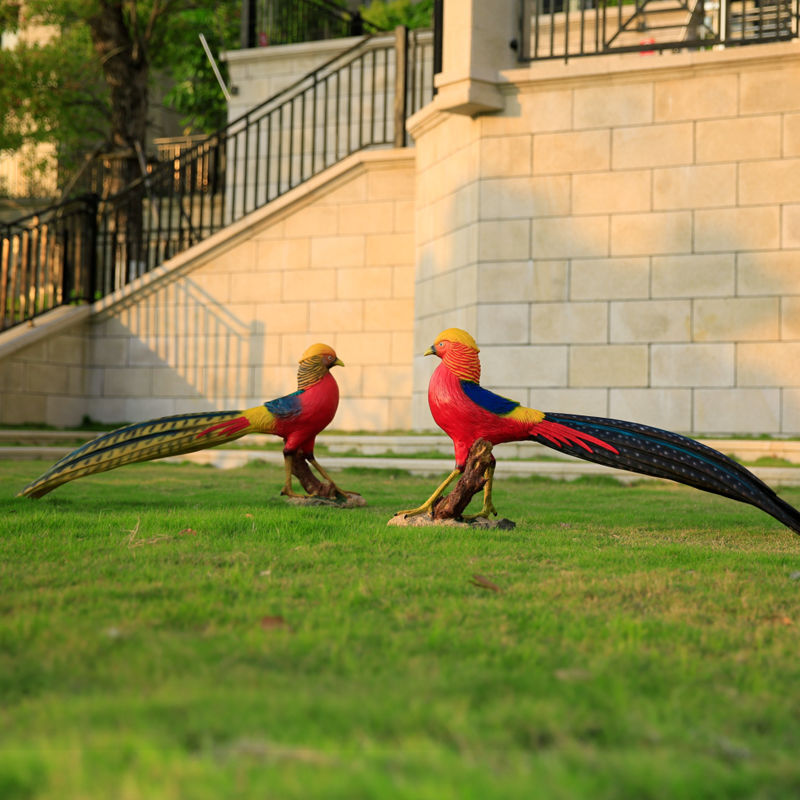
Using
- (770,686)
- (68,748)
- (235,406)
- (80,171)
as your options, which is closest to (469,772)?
(68,748)

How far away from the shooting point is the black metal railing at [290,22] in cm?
1691

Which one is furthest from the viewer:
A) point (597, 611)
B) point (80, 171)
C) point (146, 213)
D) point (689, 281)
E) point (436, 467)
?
point (80, 171)

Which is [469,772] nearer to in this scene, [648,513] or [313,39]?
[648,513]

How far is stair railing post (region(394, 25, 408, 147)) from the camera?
13430 millimetres

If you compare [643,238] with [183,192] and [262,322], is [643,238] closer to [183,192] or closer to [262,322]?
[262,322]

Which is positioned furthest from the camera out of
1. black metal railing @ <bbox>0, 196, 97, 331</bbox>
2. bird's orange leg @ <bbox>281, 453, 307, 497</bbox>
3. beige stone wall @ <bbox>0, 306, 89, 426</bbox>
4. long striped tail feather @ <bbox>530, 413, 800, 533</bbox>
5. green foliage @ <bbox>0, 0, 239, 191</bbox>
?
green foliage @ <bbox>0, 0, 239, 191</bbox>

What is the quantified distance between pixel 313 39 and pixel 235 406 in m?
7.79

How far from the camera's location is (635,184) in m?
10.5

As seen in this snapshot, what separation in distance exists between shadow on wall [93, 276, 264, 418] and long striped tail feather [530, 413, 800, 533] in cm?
879

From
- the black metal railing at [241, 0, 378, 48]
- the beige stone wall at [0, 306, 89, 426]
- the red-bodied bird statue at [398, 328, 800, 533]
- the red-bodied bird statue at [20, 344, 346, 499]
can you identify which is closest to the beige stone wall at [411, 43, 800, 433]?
the red-bodied bird statue at [20, 344, 346, 499]

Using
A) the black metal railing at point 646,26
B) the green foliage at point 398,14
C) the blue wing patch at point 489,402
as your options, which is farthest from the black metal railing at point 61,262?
the green foliage at point 398,14

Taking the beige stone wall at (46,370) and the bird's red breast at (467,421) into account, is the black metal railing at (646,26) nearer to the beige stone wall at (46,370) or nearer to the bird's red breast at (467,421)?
the bird's red breast at (467,421)

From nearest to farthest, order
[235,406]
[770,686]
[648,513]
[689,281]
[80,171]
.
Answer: [770,686], [648,513], [689,281], [235,406], [80,171]

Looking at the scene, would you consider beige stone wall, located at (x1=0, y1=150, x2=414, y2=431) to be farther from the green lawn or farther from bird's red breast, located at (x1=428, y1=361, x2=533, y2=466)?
the green lawn
